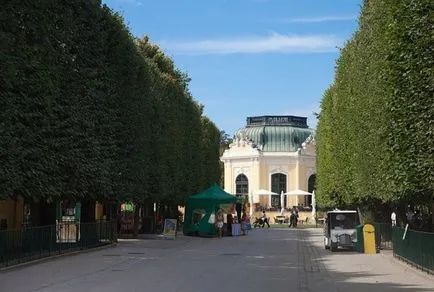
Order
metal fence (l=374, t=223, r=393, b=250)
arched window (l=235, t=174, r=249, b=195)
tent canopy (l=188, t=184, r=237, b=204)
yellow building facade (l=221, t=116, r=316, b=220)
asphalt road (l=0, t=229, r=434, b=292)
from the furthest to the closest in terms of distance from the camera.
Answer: arched window (l=235, t=174, r=249, b=195), yellow building facade (l=221, t=116, r=316, b=220), tent canopy (l=188, t=184, r=237, b=204), metal fence (l=374, t=223, r=393, b=250), asphalt road (l=0, t=229, r=434, b=292)

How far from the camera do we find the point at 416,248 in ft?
67.5

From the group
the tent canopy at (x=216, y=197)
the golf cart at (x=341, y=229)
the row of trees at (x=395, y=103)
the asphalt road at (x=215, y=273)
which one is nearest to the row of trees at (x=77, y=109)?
the asphalt road at (x=215, y=273)

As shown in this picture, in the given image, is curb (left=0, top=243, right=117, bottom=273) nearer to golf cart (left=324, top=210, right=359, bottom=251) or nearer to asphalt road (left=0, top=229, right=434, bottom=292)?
asphalt road (left=0, top=229, right=434, bottom=292)

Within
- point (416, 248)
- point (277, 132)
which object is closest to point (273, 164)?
point (277, 132)

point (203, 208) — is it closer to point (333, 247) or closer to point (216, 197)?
point (216, 197)

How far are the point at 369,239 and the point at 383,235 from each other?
288 cm

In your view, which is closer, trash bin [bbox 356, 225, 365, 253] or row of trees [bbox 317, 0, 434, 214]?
row of trees [bbox 317, 0, 434, 214]

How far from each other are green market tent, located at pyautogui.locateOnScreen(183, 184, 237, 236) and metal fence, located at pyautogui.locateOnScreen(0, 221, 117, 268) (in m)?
12.3

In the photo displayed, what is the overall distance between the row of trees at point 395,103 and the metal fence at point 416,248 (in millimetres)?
1201

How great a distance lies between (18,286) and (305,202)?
81229 mm

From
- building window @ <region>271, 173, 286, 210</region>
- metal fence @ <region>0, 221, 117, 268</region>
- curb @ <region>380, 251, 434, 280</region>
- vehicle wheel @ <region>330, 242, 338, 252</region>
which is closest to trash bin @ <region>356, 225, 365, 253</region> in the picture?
vehicle wheel @ <region>330, 242, 338, 252</region>

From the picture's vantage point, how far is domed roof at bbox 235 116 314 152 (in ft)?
333

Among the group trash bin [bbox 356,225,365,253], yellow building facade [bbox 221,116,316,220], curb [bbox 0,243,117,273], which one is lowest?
curb [bbox 0,243,117,273]

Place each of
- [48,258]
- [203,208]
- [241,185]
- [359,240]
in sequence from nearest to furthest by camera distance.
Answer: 1. [48,258]
2. [359,240]
3. [203,208]
4. [241,185]
